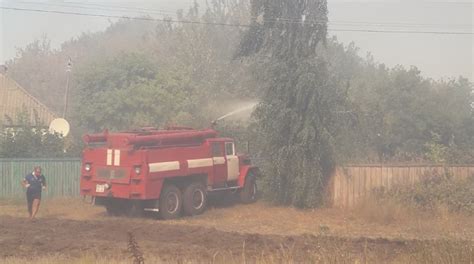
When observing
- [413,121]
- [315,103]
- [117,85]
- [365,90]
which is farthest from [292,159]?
[117,85]

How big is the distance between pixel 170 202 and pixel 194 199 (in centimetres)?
101

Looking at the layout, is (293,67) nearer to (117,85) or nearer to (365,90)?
(365,90)

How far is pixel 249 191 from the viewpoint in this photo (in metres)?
21.6

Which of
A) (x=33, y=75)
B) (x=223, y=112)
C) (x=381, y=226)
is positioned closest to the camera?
(x=381, y=226)

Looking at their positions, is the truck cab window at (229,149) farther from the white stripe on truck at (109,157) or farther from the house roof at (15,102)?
the house roof at (15,102)

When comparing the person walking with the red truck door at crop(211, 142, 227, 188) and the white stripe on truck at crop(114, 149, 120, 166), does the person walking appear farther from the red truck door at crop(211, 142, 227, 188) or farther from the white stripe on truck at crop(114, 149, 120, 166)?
the red truck door at crop(211, 142, 227, 188)

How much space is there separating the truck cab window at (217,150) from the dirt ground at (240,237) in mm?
1873

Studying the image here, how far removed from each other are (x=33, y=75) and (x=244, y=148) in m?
57.8

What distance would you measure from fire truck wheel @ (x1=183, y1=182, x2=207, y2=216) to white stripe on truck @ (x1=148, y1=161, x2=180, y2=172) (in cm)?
100

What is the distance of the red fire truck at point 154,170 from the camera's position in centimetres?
1708

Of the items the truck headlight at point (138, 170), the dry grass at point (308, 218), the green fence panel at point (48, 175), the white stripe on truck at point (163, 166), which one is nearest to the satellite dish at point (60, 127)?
the green fence panel at point (48, 175)

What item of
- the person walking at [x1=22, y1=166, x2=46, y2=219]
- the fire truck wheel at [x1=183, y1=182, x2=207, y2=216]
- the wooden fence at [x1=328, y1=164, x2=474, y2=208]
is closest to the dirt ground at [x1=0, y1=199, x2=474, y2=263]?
the fire truck wheel at [x1=183, y1=182, x2=207, y2=216]

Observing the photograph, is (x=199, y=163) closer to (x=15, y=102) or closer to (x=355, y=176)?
(x=355, y=176)

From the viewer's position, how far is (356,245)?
11.1 meters
